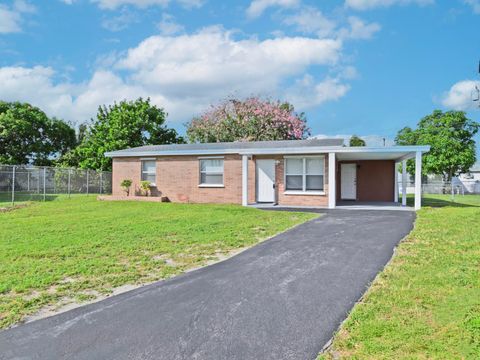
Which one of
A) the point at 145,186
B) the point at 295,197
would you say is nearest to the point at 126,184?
the point at 145,186

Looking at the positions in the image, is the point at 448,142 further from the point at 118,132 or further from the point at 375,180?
the point at 118,132

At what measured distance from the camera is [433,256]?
6441 millimetres

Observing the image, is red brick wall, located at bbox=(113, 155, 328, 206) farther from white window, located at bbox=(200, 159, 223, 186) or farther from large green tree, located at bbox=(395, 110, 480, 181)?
large green tree, located at bbox=(395, 110, 480, 181)

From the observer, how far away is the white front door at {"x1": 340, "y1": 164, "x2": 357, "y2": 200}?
1933 cm

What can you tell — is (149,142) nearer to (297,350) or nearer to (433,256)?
(433,256)

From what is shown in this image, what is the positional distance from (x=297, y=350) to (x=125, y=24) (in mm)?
15004

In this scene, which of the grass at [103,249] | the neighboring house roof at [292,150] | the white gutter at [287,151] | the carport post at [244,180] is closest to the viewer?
the grass at [103,249]

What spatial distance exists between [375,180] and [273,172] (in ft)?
19.6

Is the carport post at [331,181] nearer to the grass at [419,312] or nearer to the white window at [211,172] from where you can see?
the white window at [211,172]

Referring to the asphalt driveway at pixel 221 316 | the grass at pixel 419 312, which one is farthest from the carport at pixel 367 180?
the asphalt driveway at pixel 221 316

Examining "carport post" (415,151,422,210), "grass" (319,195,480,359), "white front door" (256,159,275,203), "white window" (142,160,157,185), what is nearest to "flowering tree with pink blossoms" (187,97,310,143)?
"white window" (142,160,157,185)

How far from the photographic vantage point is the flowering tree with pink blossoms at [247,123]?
1304 inches

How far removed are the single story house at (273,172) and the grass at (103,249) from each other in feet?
12.3

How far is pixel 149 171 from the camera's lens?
19.2 m
